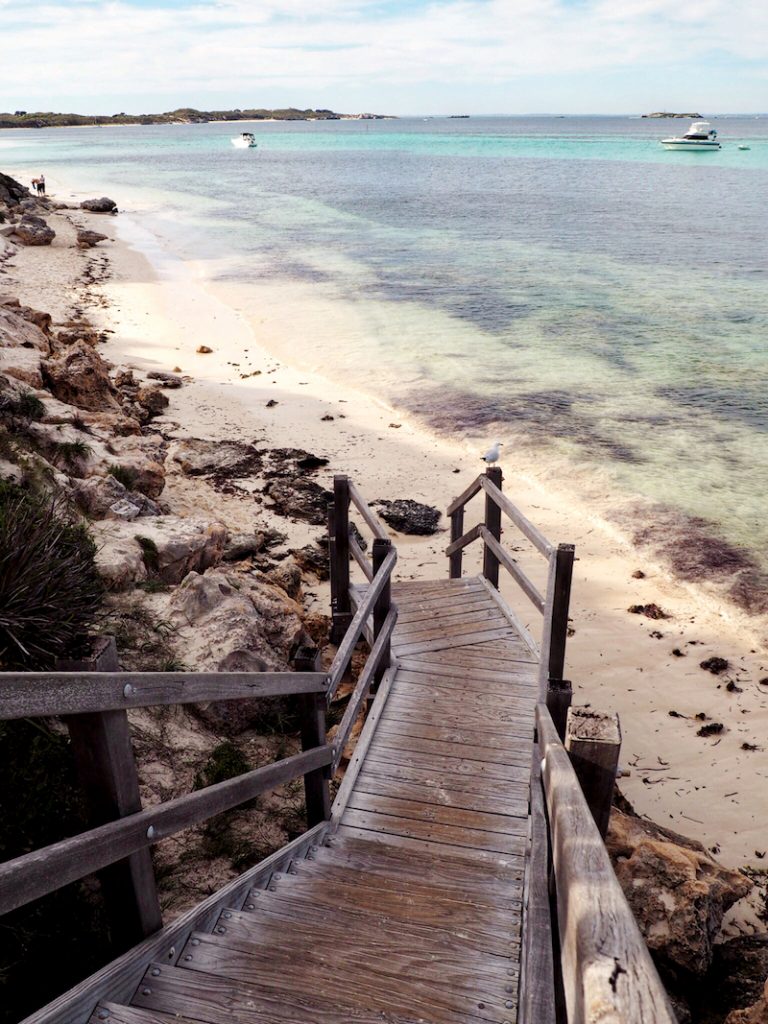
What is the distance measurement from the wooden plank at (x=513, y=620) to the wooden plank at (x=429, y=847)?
2.34 meters

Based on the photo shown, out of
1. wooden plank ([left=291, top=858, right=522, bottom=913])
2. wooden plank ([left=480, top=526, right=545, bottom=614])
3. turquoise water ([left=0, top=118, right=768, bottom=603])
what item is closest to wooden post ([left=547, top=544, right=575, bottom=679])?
wooden plank ([left=480, top=526, right=545, bottom=614])

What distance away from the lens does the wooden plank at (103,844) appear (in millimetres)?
1791

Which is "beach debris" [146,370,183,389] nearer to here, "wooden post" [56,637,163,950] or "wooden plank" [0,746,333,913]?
"wooden plank" [0,746,333,913]

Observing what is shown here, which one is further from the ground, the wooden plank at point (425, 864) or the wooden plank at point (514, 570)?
the wooden plank at point (514, 570)

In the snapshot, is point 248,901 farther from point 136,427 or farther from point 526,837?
point 136,427

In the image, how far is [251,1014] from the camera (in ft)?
7.67

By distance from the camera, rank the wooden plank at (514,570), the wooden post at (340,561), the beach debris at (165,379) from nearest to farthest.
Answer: the wooden plank at (514,570)
the wooden post at (340,561)
the beach debris at (165,379)

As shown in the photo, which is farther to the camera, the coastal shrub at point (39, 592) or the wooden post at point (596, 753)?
the coastal shrub at point (39, 592)

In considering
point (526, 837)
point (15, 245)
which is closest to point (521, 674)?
point (526, 837)

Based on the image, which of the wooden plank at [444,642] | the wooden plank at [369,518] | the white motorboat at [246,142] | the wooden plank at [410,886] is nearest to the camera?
the wooden plank at [410,886]

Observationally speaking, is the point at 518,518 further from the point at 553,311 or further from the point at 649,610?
the point at 553,311

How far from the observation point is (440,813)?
464cm

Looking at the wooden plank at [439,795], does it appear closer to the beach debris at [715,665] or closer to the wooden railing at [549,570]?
the wooden railing at [549,570]

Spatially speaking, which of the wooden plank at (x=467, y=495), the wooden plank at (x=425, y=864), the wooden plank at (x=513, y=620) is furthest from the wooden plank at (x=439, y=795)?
the wooden plank at (x=467, y=495)
